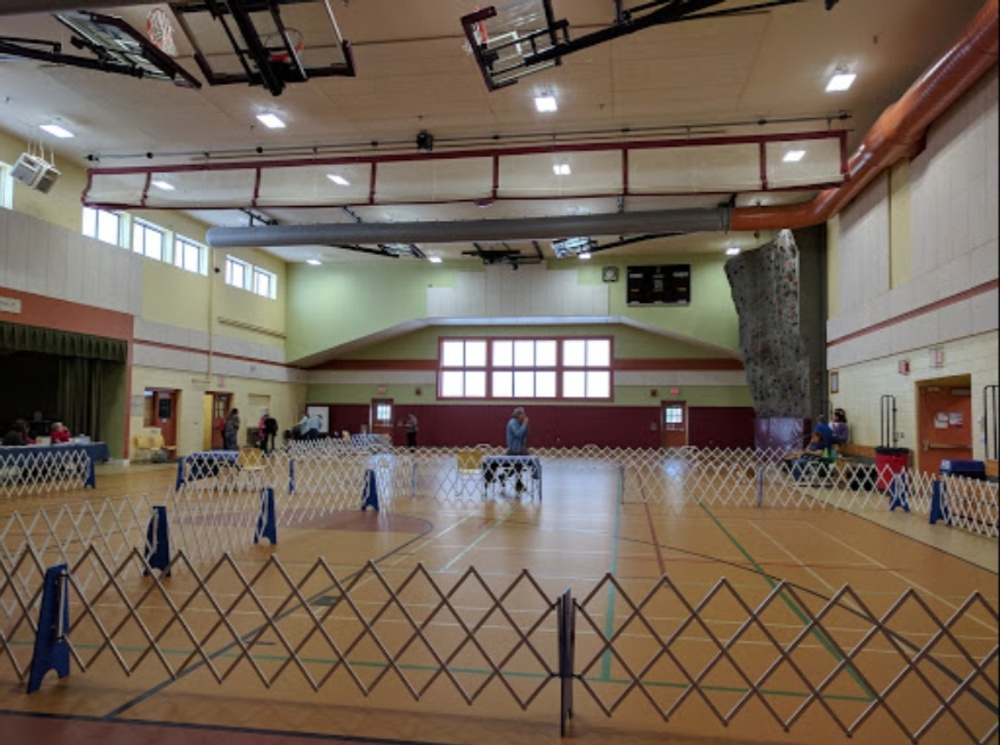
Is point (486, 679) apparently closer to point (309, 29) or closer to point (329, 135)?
point (309, 29)

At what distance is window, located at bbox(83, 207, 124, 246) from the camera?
18.4m

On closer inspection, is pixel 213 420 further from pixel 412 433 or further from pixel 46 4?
pixel 46 4

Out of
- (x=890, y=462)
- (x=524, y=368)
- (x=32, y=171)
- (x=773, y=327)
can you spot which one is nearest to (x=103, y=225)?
(x=32, y=171)

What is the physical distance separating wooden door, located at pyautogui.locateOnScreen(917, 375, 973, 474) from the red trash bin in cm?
37

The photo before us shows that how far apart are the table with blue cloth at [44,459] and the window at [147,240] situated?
23.7ft

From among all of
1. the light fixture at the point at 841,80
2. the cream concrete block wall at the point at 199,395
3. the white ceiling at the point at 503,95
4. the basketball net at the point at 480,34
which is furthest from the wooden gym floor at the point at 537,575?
the light fixture at the point at 841,80

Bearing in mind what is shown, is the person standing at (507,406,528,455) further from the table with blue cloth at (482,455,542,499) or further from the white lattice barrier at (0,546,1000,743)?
the white lattice barrier at (0,546,1000,743)

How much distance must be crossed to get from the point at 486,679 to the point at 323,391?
28.1m

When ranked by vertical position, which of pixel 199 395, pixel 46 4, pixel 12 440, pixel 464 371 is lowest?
pixel 12 440

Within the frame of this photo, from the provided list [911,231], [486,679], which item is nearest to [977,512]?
[911,231]

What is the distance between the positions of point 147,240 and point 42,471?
350 inches

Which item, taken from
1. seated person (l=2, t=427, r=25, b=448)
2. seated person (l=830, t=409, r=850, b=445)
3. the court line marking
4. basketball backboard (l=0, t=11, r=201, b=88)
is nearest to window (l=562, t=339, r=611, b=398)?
seated person (l=830, t=409, r=850, b=445)

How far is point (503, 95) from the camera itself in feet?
43.2

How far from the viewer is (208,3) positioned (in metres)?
7.63
